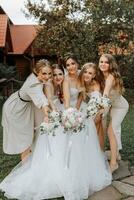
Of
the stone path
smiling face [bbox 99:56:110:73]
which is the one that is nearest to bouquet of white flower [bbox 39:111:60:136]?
the stone path

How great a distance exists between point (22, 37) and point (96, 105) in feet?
86.9

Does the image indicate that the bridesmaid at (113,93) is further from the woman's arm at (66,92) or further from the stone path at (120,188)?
the woman's arm at (66,92)

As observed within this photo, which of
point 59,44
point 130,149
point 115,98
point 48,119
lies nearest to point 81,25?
point 59,44

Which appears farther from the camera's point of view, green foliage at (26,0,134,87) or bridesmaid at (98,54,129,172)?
green foliage at (26,0,134,87)

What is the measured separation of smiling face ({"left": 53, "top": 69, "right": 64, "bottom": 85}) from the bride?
0.08 meters

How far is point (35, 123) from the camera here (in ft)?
18.6

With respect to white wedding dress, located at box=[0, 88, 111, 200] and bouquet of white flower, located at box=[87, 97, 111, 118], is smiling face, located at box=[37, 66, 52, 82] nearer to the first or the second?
white wedding dress, located at box=[0, 88, 111, 200]

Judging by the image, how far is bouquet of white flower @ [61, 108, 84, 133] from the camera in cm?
465

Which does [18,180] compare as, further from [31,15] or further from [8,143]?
[31,15]

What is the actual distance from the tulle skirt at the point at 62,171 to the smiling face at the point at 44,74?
2.37 ft

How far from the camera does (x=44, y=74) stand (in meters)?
5.23

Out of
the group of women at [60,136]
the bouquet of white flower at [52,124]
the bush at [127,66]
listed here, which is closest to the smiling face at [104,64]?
the group of women at [60,136]

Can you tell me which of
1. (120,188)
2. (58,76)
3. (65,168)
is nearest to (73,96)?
(58,76)

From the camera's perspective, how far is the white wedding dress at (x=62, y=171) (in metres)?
4.85
